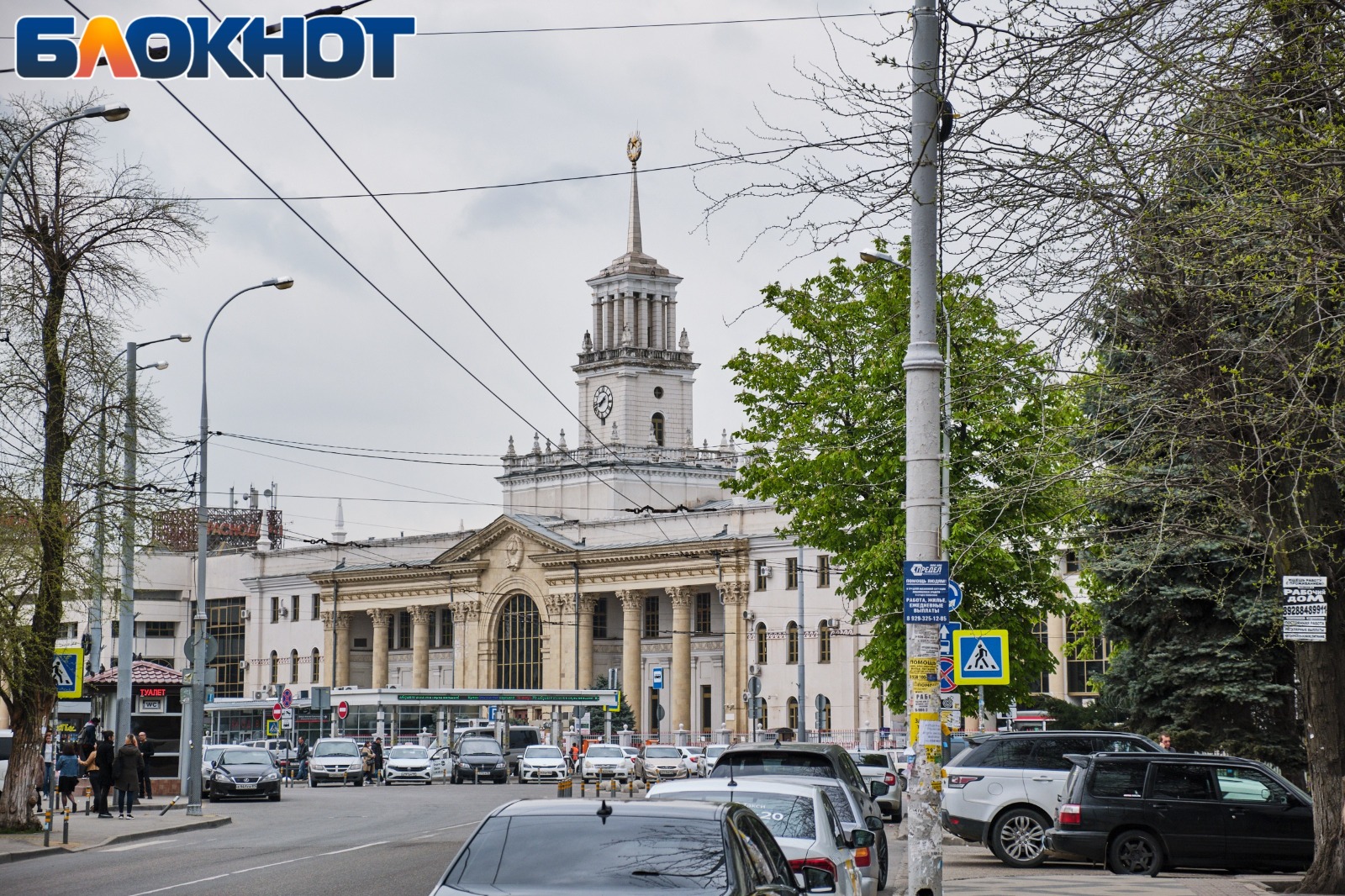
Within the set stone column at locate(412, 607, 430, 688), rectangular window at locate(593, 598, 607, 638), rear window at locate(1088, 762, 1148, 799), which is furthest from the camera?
stone column at locate(412, 607, 430, 688)

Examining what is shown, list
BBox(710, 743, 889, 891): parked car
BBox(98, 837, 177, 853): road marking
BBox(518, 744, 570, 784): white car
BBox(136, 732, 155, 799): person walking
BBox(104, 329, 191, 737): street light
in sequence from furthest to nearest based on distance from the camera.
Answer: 1. BBox(518, 744, 570, 784): white car
2. BBox(136, 732, 155, 799): person walking
3. BBox(104, 329, 191, 737): street light
4. BBox(98, 837, 177, 853): road marking
5. BBox(710, 743, 889, 891): parked car

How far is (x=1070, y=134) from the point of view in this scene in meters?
12.8

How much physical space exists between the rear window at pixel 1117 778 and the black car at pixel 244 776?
90.1 feet

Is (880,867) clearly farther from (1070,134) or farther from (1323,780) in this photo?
(1070,134)

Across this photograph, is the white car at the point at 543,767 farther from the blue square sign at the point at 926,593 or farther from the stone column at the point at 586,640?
the blue square sign at the point at 926,593

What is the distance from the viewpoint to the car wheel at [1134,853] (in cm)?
2216

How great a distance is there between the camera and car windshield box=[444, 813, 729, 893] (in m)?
8.64

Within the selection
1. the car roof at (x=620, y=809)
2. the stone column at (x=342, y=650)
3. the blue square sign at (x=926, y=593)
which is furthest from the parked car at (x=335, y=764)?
the stone column at (x=342, y=650)

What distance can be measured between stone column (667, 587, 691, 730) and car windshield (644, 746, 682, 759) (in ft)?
110

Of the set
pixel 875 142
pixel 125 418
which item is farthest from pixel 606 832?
pixel 125 418

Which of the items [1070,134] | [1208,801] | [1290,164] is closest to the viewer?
[1290,164]

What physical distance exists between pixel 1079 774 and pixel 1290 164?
492 inches

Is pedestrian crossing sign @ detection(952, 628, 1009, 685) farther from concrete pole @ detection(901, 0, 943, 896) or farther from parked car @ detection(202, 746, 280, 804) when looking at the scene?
parked car @ detection(202, 746, 280, 804)

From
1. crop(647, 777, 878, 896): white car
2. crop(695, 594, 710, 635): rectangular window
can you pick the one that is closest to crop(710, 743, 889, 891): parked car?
crop(647, 777, 878, 896): white car
